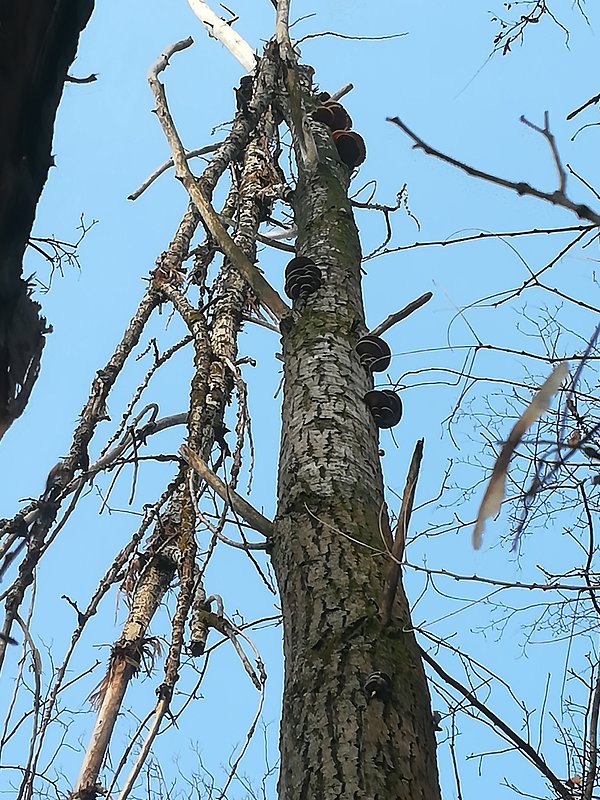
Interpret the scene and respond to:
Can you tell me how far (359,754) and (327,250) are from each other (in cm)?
212

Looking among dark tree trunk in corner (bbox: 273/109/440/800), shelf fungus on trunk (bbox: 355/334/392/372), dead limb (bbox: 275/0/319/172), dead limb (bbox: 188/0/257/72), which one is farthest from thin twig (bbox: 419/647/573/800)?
dead limb (bbox: 188/0/257/72)

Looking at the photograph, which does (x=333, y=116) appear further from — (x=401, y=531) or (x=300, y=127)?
(x=401, y=531)

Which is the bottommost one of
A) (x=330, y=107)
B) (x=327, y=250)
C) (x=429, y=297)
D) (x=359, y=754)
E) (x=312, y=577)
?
(x=359, y=754)

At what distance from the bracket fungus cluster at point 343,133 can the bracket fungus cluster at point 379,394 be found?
1.76 m

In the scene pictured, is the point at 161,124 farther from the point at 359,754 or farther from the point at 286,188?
the point at 359,754

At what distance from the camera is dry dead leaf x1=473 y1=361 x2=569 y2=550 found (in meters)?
0.66

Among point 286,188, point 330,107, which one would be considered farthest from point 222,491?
point 330,107

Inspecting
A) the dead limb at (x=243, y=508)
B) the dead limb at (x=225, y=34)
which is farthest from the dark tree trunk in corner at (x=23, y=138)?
the dead limb at (x=225, y=34)

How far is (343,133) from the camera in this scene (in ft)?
13.8

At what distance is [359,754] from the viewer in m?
1.57

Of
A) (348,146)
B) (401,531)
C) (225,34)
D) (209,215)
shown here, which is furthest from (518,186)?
(225,34)

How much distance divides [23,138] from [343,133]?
12.2ft

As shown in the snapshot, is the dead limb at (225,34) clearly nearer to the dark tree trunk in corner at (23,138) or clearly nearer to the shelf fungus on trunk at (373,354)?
the shelf fungus on trunk at (373,354)

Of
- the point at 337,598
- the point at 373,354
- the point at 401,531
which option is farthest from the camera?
the point at 373,354
